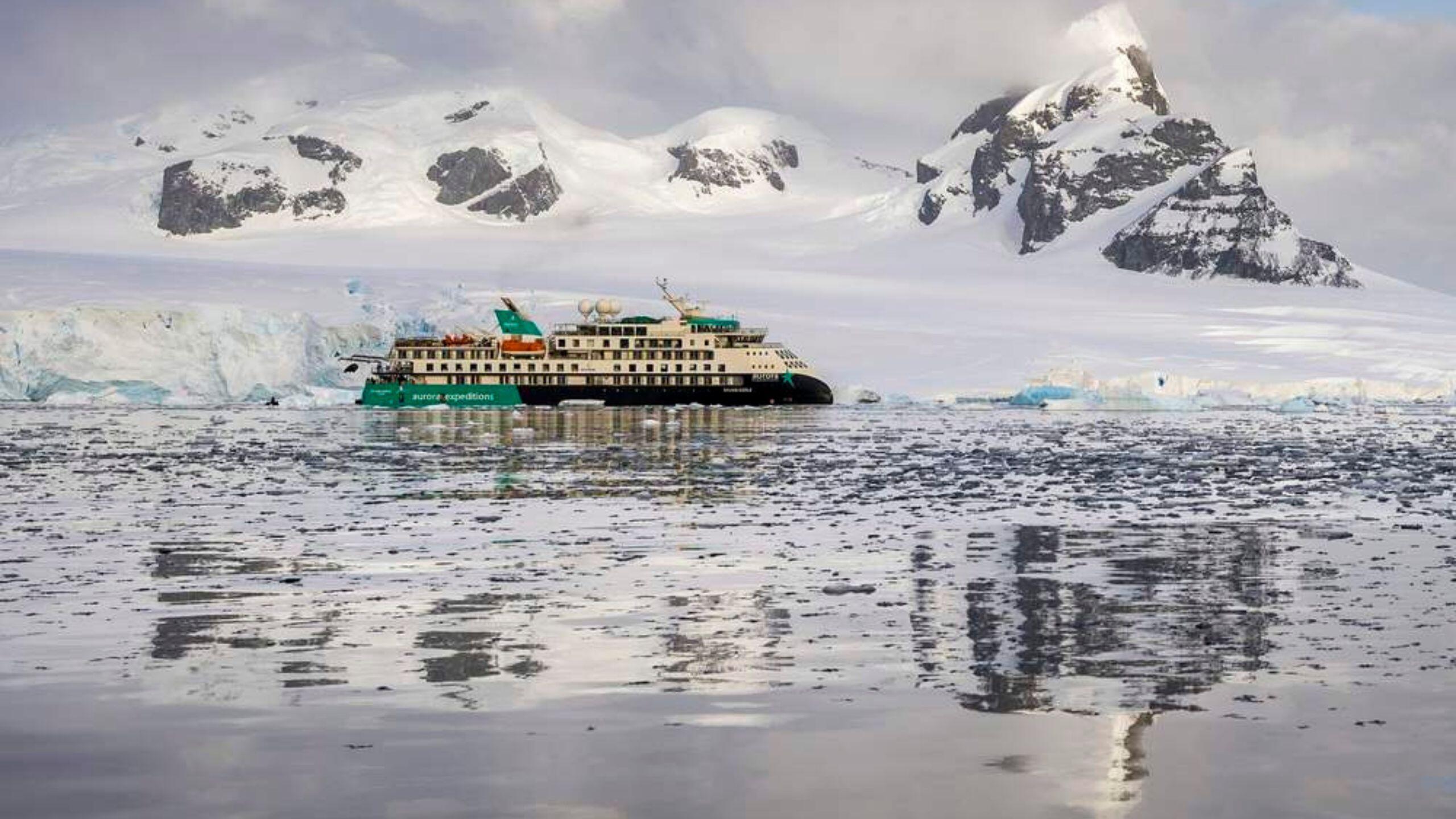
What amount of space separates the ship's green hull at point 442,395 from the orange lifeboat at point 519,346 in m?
2.65

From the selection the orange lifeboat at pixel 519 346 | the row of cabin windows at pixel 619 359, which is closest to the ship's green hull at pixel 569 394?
the row of cabin windows at pixel 619 359

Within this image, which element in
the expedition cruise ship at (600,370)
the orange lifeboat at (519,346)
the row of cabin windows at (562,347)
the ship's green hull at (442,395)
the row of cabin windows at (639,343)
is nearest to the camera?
the ship's green hull at (442,395)

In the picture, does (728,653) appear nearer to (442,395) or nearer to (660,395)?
(660,395)

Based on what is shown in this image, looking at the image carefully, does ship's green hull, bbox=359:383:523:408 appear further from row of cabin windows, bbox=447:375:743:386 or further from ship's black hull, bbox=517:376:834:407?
ship's black hull, bbox=517:376:834:407

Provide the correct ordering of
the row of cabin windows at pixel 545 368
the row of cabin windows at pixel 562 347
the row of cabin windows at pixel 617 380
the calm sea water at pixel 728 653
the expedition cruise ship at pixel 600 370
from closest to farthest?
the calm sea water at pixel 728 653
the row of cabin windows at pixel 617 380
the expedition cruise ship at pixel 600 370
the row of cabin windows at pixel 545 368
the row of cabin windows at pixel 562 347

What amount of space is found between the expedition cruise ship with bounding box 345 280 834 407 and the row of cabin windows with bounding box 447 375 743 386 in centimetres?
6

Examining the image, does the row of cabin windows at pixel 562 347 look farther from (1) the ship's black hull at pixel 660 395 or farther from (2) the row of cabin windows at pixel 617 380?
(1) the ship's black hull at pixel 660 395

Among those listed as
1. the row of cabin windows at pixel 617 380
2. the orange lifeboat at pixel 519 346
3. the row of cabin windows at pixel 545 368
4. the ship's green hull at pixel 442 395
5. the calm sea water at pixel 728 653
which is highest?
the orange lifeboat at pixel 519 346

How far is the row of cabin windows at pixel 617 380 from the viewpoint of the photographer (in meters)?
134

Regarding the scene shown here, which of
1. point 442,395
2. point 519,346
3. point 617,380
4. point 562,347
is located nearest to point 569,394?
point 617,380

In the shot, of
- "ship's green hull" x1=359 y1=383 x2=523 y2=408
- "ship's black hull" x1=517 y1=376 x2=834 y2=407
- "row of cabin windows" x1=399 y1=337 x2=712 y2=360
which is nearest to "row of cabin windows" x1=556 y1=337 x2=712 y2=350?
"row of cabin windows" x1=399 y1=337 x2=712 y2=360

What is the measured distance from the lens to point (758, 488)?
43.4 meters

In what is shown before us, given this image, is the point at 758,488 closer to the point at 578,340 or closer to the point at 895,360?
the point at 578,340

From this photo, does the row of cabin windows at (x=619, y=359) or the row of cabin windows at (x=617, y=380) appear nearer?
the row of cabin windows at (x=617, y=380)
